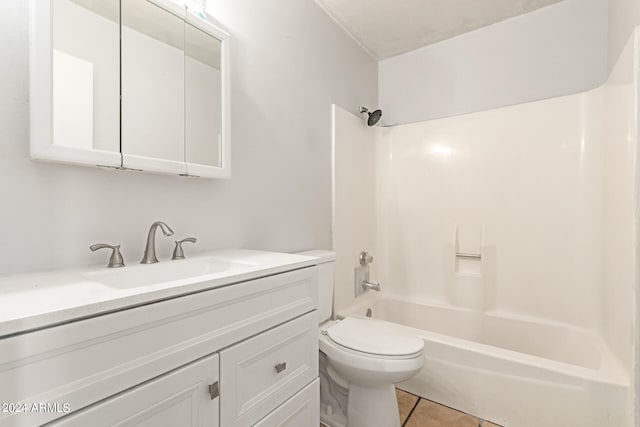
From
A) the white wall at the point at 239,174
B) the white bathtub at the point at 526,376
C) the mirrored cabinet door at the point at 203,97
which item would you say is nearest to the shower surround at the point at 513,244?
the white bathtub at the point at 526,376

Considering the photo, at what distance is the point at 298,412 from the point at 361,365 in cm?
36

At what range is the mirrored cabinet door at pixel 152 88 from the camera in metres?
1.02

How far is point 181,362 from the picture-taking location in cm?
72

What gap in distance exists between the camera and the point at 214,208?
4.34ft

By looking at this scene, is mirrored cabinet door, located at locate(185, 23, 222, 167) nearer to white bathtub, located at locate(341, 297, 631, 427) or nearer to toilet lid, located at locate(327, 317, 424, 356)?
toilet lid, located at locate(327, 317, 424, 356)

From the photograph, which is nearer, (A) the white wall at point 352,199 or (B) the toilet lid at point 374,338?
(B) the toilet lid at point 374,338

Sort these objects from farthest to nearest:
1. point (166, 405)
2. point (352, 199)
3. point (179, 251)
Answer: point (352, 199) → point (179, 251) → point (166, 405)

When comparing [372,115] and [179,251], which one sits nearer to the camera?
[179,251]

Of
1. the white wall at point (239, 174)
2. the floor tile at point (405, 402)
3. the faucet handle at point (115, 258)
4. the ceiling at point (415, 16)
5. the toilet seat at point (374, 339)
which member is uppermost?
the ceiling at point (415, 16)

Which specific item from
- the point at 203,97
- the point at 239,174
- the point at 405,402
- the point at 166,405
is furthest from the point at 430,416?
the point at 203,97

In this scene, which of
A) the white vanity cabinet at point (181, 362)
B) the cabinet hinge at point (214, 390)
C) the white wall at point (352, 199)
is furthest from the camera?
the white wall at point (352, 199)

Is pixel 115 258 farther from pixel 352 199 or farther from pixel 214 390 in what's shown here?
pixel 352 199

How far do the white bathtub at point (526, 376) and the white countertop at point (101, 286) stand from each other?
110 cm

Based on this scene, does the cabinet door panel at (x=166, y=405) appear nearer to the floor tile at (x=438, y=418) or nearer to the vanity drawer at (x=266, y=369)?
the vanity drawer at (x=266, y=369)
